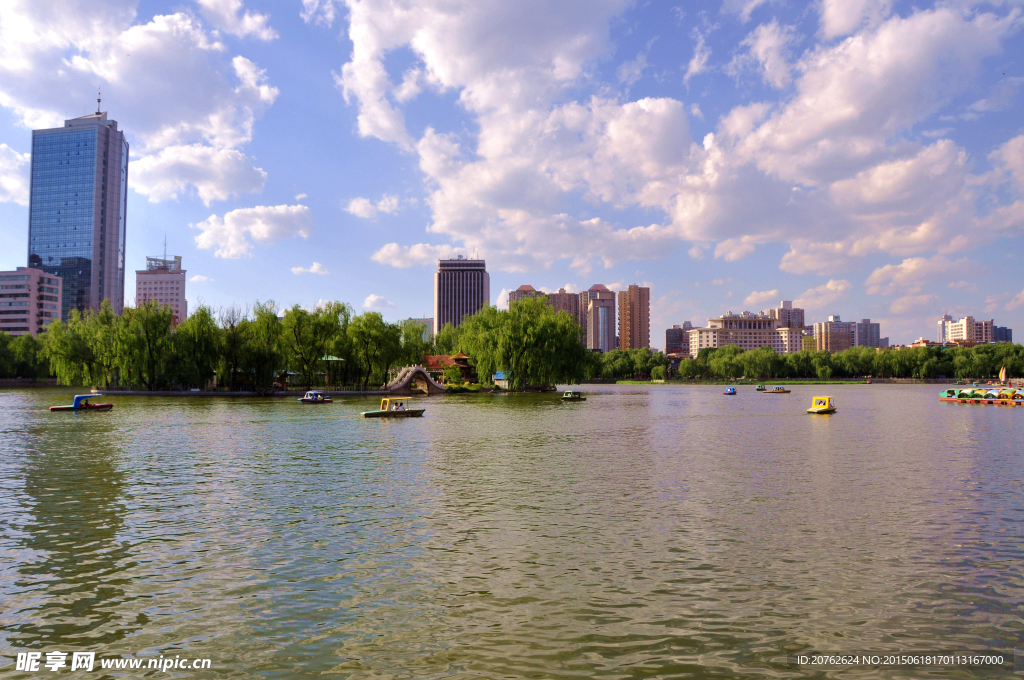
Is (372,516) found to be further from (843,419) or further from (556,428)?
(843,419)

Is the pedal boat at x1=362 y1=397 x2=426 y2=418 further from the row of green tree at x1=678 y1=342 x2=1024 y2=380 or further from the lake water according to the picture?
the row of green tree at x1=678 y1=342 x2=1024 y2=380

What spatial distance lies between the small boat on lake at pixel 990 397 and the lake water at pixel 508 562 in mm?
60265

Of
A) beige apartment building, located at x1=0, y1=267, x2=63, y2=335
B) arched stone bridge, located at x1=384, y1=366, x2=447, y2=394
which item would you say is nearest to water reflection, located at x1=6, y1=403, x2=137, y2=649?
arched stone bridge, located at x1=384, y1=366, x2=447, y2=394

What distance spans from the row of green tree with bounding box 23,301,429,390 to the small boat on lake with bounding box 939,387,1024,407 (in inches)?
3216

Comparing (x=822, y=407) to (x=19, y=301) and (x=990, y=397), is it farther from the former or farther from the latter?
(x=19, y=301)

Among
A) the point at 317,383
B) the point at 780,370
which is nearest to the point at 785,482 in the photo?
the point at 317,383

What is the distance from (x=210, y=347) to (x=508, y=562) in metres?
84.1

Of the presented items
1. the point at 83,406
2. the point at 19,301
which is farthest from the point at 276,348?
the point at 19,301

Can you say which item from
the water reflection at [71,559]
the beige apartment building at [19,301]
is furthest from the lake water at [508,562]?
the beige apartment building at [19,301]

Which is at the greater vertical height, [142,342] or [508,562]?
[142,342]

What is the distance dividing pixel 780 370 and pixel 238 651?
677 ft

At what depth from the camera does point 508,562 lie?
13508 mm

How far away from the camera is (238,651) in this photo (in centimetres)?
923

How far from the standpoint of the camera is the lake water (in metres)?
9.40
